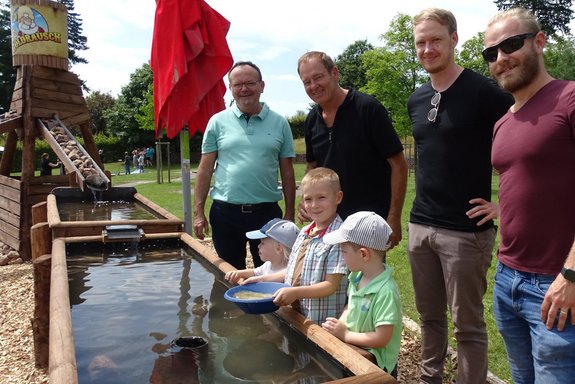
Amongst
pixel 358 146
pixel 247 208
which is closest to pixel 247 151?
pixel 247 208

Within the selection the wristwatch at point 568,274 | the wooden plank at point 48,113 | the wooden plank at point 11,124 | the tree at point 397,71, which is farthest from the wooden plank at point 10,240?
the tree at point 397,71

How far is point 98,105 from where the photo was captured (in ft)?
178

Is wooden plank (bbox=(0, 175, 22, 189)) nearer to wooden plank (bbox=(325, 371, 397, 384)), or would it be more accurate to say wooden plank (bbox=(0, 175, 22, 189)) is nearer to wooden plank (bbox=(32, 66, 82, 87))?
wooden plank (bbox=(32, 66, 82, 87))

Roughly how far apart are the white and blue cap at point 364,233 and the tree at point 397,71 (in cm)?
1837

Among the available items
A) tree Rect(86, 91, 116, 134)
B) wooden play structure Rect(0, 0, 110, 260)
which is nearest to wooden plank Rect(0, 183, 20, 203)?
wooden play structure Rect(0, 0, 110, 260)

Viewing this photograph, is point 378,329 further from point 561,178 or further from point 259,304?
point 561,178

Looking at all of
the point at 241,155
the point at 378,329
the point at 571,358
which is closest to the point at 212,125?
the point at 241,155

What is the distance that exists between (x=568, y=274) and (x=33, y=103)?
30.5 feet

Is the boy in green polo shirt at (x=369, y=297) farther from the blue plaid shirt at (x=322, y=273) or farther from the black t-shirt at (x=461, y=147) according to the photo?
the black t-shirt at (x=461, y=147)

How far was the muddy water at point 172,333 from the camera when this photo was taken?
2166 mm

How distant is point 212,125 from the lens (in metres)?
4.05

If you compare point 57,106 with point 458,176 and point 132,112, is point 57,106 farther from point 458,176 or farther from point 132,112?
point 132,112

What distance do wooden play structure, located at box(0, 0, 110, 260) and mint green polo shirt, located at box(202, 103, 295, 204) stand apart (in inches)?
204

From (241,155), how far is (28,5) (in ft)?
23.0
